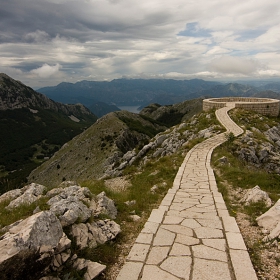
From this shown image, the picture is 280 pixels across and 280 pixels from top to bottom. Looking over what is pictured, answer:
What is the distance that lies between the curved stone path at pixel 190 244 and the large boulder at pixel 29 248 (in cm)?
159

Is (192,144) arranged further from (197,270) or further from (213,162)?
(197,270)

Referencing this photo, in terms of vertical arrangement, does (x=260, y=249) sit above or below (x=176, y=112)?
above

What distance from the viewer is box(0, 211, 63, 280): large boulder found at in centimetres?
386

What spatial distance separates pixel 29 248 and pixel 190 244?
379 centimetres

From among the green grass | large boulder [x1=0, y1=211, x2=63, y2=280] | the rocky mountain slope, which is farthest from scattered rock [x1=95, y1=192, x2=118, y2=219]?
the rocky mountain slope

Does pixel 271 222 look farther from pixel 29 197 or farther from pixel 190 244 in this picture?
pixel 29 197

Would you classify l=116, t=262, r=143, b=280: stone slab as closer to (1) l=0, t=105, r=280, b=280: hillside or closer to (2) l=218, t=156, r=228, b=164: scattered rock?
(1) l=0, t=105, r=280, b=280: hillside

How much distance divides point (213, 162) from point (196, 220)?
27.1 ft

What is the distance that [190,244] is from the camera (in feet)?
19.2

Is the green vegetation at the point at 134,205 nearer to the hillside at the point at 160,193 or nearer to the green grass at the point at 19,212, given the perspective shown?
the hillside at the point at 160,193

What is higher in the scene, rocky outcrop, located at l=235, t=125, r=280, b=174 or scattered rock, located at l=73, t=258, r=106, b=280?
scattered rock, located at l=73, t=258, r=106, b=280

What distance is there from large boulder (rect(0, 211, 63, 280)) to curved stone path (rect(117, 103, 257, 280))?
1.59 metres

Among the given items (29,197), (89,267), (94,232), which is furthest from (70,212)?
(29,197)

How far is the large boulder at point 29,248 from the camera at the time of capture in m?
3.86
